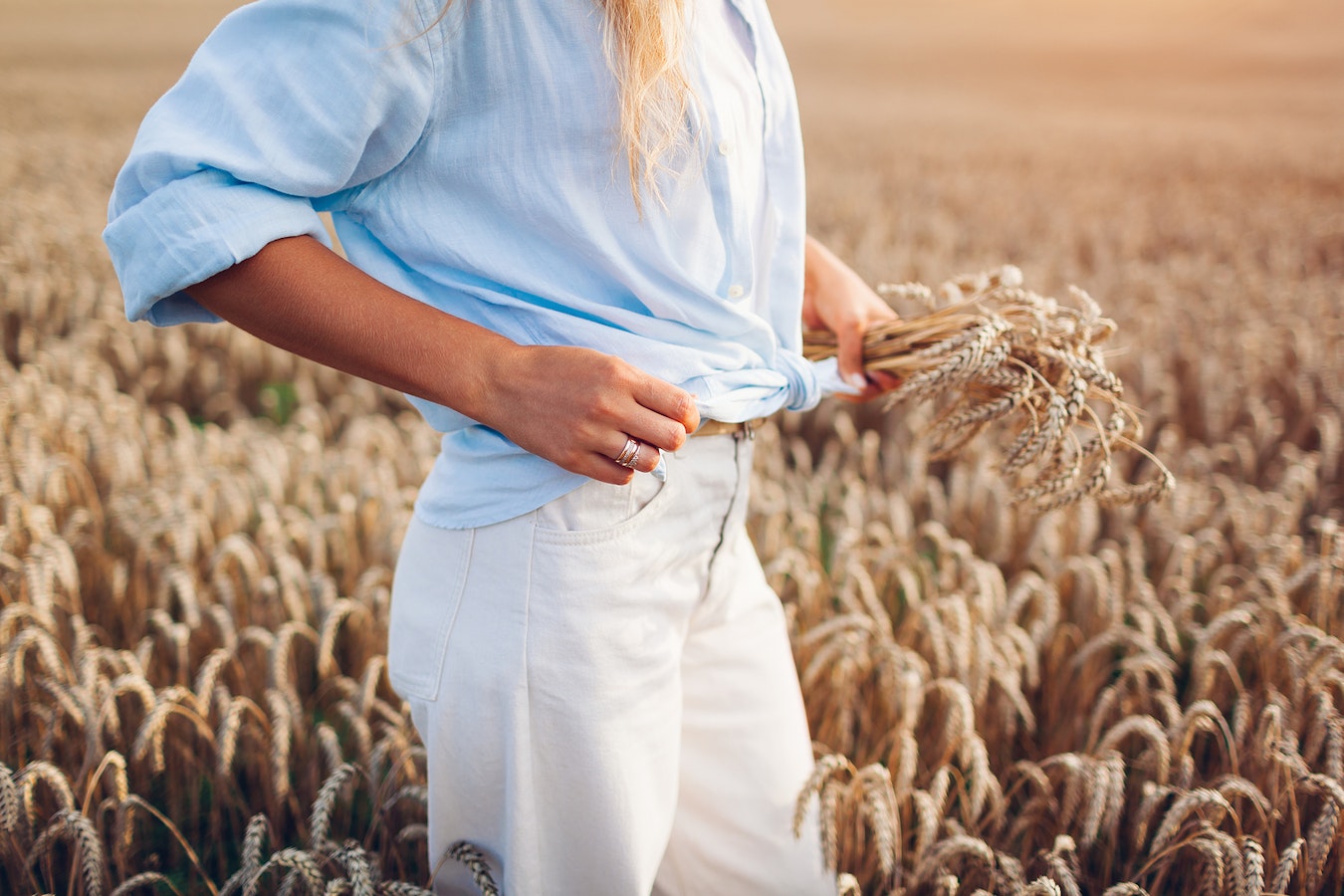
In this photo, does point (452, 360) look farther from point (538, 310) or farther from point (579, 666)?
point (579, 666)

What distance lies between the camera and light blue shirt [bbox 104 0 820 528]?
0.90m

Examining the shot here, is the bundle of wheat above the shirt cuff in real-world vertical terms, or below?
below

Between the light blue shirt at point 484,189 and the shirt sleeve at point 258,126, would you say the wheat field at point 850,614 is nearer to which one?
the light blue shirt at point 484,189

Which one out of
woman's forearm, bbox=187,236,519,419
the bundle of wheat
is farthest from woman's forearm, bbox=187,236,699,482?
the bundle of wheat

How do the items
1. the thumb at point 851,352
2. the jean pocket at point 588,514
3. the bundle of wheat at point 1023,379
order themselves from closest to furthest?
the jean pocket at point 588,514 → the bundle of wheat at point 1023,379 → the thumb at point 851,352

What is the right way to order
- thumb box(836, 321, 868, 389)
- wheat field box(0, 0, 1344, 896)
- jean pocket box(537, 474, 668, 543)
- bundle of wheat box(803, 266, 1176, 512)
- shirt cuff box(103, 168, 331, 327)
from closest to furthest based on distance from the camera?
shirt cuff box(103, 168, 331, 327), jean pocket box(537, 474, 668, 543), bundle of wheat box(803, 266, 1176, 512), thumb box(836, 321, 868, 389), wheat field box(0, 0, 1344, 896)

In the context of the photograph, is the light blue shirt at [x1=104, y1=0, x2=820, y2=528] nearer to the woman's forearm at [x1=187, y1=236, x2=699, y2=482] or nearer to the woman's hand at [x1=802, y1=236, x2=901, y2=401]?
the woman's forearm at [x1=187, y1=236, x2=699, y2=482]

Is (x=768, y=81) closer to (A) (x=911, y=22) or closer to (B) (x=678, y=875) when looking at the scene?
(B) (x=678, y=875)

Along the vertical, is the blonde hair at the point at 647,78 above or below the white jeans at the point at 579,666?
above

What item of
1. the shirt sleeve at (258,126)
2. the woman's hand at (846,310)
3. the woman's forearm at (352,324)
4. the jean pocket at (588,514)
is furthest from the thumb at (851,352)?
the shirt sleeve at (258,126)

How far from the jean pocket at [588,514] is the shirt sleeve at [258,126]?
384mm

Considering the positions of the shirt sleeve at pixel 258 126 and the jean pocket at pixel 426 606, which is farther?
the jean pocket at pixel 426 606

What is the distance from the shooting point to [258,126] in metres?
0.90

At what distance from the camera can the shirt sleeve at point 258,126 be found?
88 cm
